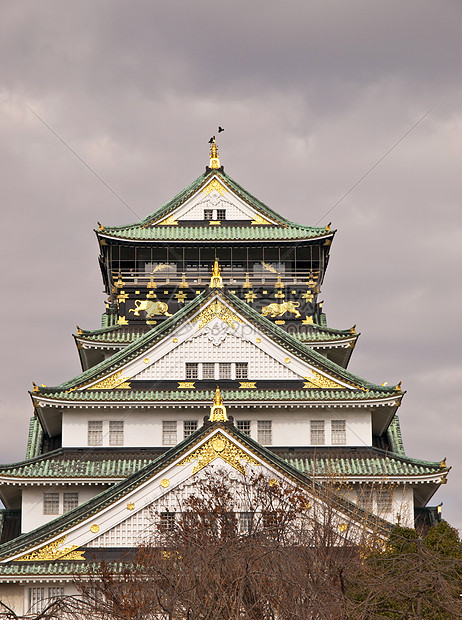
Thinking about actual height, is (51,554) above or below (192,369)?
below

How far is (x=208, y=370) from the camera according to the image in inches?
1786

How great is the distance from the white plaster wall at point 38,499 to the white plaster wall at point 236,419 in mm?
2263

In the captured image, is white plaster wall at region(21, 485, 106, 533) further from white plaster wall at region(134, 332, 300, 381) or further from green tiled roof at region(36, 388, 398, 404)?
white plaster wall at region(134, 332, 300, 381)

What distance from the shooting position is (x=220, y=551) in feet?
71.0

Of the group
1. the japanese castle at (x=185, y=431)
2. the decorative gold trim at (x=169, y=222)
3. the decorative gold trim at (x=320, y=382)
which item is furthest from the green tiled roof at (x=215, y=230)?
the decorative gold trim at (x=320, y=382)

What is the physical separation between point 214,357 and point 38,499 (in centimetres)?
965

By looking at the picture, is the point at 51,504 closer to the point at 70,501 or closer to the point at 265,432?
the point at 70,501

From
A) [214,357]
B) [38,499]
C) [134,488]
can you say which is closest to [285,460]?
[214,357]

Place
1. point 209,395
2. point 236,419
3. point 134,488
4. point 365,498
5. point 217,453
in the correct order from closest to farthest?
point 134,488 → point 217,453 → point 365,498 → point 209,395 → point 236,419

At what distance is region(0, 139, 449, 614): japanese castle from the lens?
36531mm

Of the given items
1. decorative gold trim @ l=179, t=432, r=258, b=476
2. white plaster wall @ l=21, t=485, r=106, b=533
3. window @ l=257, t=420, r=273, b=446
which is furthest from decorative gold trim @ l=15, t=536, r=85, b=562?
window @ l=257, t=420, r=273, b=446

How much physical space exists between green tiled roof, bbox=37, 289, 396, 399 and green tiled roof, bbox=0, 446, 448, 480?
8.64ft

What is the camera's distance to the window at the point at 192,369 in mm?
45344

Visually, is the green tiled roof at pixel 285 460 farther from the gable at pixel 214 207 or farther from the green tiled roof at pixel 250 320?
the gable at pixel 214 207
